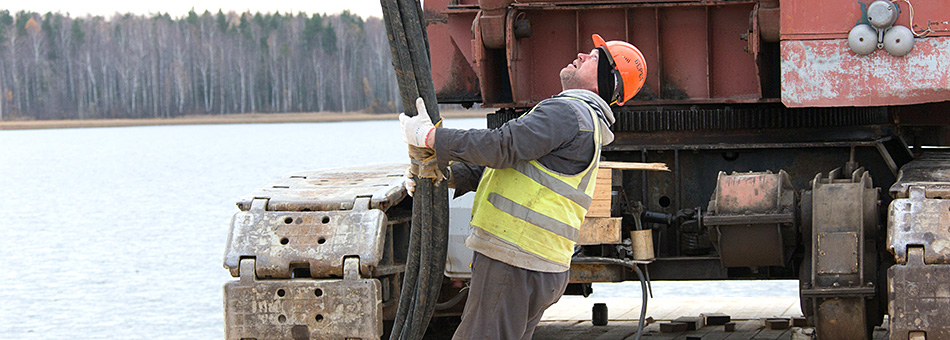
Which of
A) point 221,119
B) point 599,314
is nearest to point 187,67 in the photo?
point 221,119

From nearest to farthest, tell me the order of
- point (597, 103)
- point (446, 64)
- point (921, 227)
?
point (597, 103) → point (921, 227) → point (446, 64)

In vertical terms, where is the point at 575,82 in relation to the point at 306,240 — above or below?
above

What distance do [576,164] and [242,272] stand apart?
176 cm

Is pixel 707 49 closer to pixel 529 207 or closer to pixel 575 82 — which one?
pixel 575 82

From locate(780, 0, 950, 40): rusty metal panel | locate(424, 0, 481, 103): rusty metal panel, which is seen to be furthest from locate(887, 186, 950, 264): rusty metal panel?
locate(424, 0, 481, 103): rusty metal panel

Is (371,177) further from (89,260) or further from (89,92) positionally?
(89,92)

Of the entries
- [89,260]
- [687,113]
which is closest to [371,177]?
[687,113]

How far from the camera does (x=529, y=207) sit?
5129 mm

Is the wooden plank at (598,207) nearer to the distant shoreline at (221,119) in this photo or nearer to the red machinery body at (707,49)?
the red machinery body at (707,49)

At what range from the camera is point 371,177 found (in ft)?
22.9

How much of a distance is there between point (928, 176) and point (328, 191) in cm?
284

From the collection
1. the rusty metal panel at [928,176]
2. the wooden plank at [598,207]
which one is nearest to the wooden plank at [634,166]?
the wooden plank at [598,207]

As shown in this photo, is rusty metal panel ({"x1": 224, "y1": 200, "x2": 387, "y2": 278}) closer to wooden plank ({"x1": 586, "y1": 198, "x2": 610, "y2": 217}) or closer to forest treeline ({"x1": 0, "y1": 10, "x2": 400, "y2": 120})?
wooden plank ({"x1": 586, "y1": 198, "x2": 610, "y2": 217})

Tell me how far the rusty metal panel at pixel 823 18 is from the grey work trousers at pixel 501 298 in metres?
2.03
